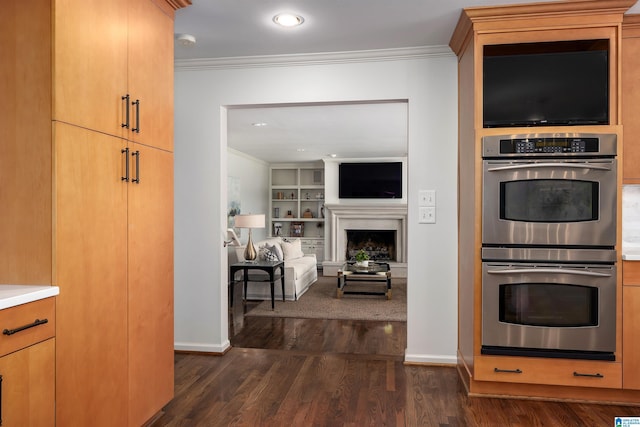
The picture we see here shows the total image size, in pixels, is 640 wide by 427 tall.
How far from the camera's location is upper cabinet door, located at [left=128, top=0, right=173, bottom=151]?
86.5 inches

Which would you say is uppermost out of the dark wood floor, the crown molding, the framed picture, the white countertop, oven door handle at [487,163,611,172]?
the crown molding

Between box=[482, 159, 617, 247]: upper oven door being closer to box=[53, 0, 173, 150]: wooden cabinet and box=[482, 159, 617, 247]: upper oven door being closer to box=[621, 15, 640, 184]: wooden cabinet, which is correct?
box=[621, 15, 640, 184]: wooden cabinet

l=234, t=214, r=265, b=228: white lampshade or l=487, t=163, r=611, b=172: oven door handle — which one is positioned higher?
l=487, t=163, r=611, b=172: oven door handle

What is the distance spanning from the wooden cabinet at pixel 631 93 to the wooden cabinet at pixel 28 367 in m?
3.33

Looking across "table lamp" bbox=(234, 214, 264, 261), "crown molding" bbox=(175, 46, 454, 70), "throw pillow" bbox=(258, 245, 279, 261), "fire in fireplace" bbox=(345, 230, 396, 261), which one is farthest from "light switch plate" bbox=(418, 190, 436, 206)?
"fire in fireplace" bbox=(345, 230, 396, 261)

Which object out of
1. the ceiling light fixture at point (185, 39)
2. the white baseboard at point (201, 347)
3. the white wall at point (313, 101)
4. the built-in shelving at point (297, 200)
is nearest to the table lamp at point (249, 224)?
the white wall at point (313, 101)

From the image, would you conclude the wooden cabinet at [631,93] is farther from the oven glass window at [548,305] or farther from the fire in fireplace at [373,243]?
the fire in fireplace at [373,243]

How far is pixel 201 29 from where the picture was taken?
303 centimetres

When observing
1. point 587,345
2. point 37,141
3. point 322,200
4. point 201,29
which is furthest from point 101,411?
point 322,200

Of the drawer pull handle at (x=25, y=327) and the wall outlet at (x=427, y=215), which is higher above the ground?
the wall outlet at (x=427, y=215)

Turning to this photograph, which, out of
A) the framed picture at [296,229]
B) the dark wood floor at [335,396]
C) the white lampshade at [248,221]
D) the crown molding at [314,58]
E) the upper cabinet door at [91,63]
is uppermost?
the crown molding at [314,58]

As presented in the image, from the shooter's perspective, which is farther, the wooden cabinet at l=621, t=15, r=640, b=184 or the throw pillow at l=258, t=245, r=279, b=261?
the throw pillow at l=258, t=245, r=279, b=261

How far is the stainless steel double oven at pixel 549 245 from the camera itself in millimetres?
2691

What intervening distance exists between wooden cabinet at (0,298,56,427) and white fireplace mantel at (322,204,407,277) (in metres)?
7.56
